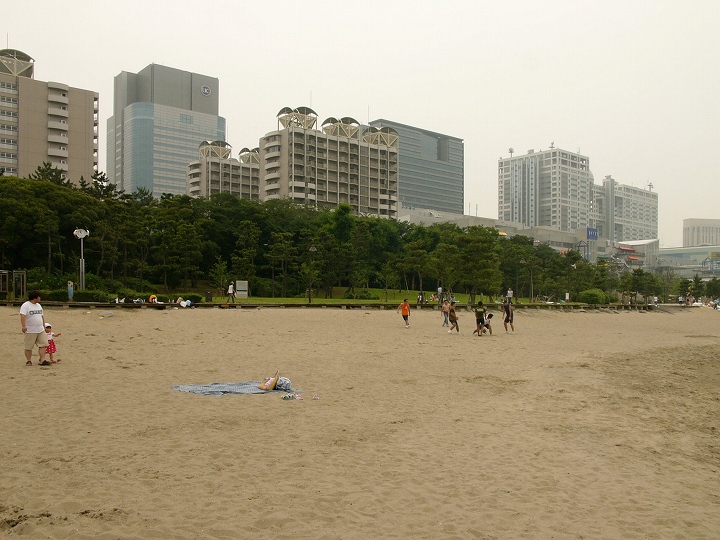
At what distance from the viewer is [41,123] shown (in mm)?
85062

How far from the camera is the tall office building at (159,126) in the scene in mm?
171875

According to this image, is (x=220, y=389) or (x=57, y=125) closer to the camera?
(x=220, y=389)

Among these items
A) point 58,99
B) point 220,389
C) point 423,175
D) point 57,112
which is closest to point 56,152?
point 57,112

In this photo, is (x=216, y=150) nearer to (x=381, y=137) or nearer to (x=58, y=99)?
(x=381, y=137)

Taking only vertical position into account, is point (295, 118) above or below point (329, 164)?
above

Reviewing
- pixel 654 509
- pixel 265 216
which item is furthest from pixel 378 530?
pixel 265 216

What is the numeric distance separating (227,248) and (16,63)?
173 ft

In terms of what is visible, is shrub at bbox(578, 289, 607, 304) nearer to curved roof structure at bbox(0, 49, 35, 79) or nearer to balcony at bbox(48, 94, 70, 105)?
balcony at bbox(48, 94, 70, 105)

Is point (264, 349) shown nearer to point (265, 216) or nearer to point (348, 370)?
point (348, 370)

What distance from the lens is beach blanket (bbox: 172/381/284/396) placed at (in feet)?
35.4

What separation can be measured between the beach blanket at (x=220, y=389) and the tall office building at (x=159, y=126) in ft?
535

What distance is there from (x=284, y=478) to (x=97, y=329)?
1671cm

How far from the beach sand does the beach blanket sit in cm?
37

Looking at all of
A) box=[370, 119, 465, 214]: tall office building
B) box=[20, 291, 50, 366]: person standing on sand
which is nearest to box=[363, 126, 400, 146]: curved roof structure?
box=[370, 119, 465, 214]: tall office building
